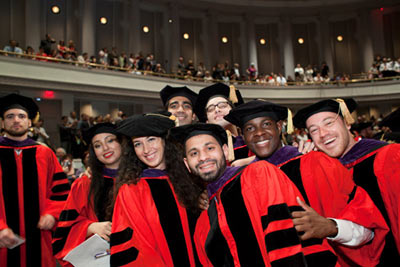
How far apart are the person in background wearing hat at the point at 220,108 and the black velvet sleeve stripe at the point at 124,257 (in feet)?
5.27

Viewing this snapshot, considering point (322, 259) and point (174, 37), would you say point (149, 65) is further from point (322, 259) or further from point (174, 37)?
point (322, 259)

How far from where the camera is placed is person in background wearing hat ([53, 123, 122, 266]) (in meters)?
3.04

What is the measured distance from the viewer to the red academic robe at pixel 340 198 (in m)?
2.10

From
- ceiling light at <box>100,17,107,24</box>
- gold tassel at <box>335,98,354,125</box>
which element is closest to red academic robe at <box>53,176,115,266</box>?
gold tassel at <box>335,98,354,125</box>

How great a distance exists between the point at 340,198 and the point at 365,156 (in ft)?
1.66

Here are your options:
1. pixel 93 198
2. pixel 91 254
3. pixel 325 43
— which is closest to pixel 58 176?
pixel 93 198

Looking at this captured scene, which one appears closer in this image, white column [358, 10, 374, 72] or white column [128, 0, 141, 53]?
white column [128, 0, 141, 53]

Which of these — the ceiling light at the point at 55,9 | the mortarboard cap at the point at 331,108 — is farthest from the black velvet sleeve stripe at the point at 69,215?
the ceiling light at the point at 55,9

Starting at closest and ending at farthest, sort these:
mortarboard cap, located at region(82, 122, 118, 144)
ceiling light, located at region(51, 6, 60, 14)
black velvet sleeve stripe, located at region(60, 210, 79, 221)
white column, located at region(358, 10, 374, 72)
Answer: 1. black velvet sleeve stripe, located at region(60, 210, 79, 221)
2. mortarboard cap, located at region(82, 122, 118, 144)
3. ceiling light, located at region(51, 6, 60, 14)
4. white column, located at region(358, 10, 374, 72)

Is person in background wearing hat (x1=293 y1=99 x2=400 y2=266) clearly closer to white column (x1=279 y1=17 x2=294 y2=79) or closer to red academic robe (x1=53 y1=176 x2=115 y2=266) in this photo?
red academic robe (x1=53 y1=176 x2=115 y2=266)

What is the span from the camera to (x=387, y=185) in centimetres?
→ 232

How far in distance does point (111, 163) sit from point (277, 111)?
1.80 m

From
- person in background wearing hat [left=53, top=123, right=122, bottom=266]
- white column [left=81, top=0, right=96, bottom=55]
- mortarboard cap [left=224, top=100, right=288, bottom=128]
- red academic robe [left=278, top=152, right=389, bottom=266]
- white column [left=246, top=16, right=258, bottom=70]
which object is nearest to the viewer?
red academic robe [left=278, top=152, right=389, bottom=266]

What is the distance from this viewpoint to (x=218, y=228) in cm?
213
